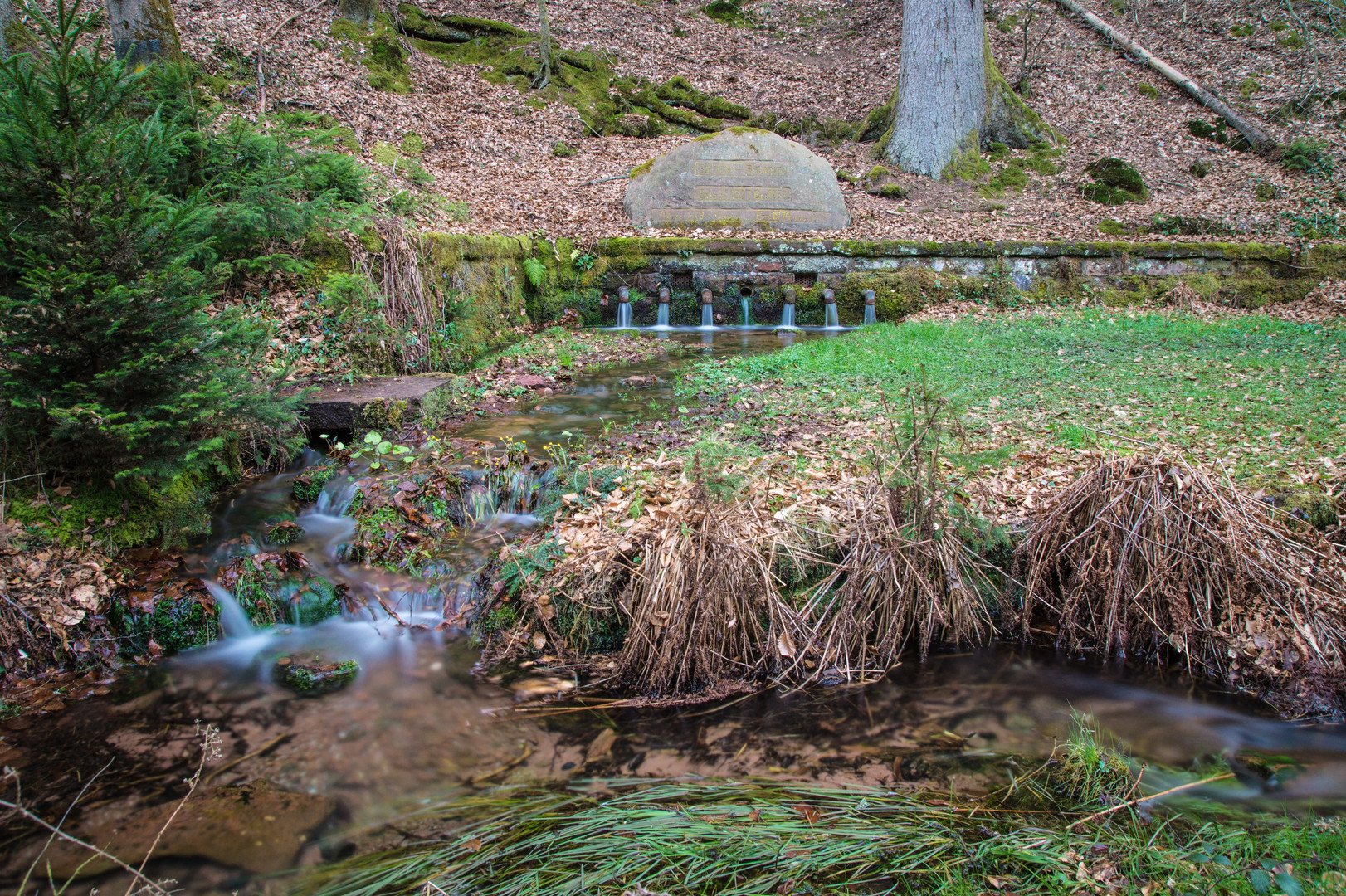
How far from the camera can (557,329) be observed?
35.2 feet

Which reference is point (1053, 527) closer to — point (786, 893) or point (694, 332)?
point (786, 893)

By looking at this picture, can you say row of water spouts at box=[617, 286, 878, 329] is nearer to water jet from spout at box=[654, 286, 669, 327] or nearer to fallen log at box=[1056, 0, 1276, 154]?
water jet from spout at box=[654, 286, 669, 327]

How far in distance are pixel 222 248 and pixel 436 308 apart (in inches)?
81.5

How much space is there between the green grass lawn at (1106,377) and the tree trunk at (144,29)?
7.49 m

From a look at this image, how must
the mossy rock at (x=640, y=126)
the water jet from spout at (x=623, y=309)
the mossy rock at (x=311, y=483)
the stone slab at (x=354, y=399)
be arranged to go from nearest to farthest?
1. the mossy rock at (x=311, y=483)
2. the stone slab at (x=354, y=399)
3. the water jet from spout at (x=623, y=309)
4. the mossy rock at (x=640, y=126)

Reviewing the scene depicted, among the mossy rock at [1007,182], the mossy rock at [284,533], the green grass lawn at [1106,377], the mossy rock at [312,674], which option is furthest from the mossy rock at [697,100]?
the mossy rock at [312,674]

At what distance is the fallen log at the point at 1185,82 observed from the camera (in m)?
14.8

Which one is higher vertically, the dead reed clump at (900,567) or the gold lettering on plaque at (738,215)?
the gold lettering on plaque at (738,215)

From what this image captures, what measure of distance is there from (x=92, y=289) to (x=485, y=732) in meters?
2.86

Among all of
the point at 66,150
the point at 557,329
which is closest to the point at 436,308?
the point at 557,329

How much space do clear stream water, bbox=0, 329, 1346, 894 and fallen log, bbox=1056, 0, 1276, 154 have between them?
54.5 ft

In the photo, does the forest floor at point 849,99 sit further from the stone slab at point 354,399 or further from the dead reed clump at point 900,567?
the dead reed clump at point 900,567

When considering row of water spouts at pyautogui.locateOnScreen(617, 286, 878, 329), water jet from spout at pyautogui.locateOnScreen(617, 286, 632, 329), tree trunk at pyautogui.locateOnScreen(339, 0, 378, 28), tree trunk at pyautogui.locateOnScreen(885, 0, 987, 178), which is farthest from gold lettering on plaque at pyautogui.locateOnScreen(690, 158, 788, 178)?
tree trunk at pyautogui.locateOnScreen(339, 0, 378, 28)

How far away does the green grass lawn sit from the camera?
5.07 m
